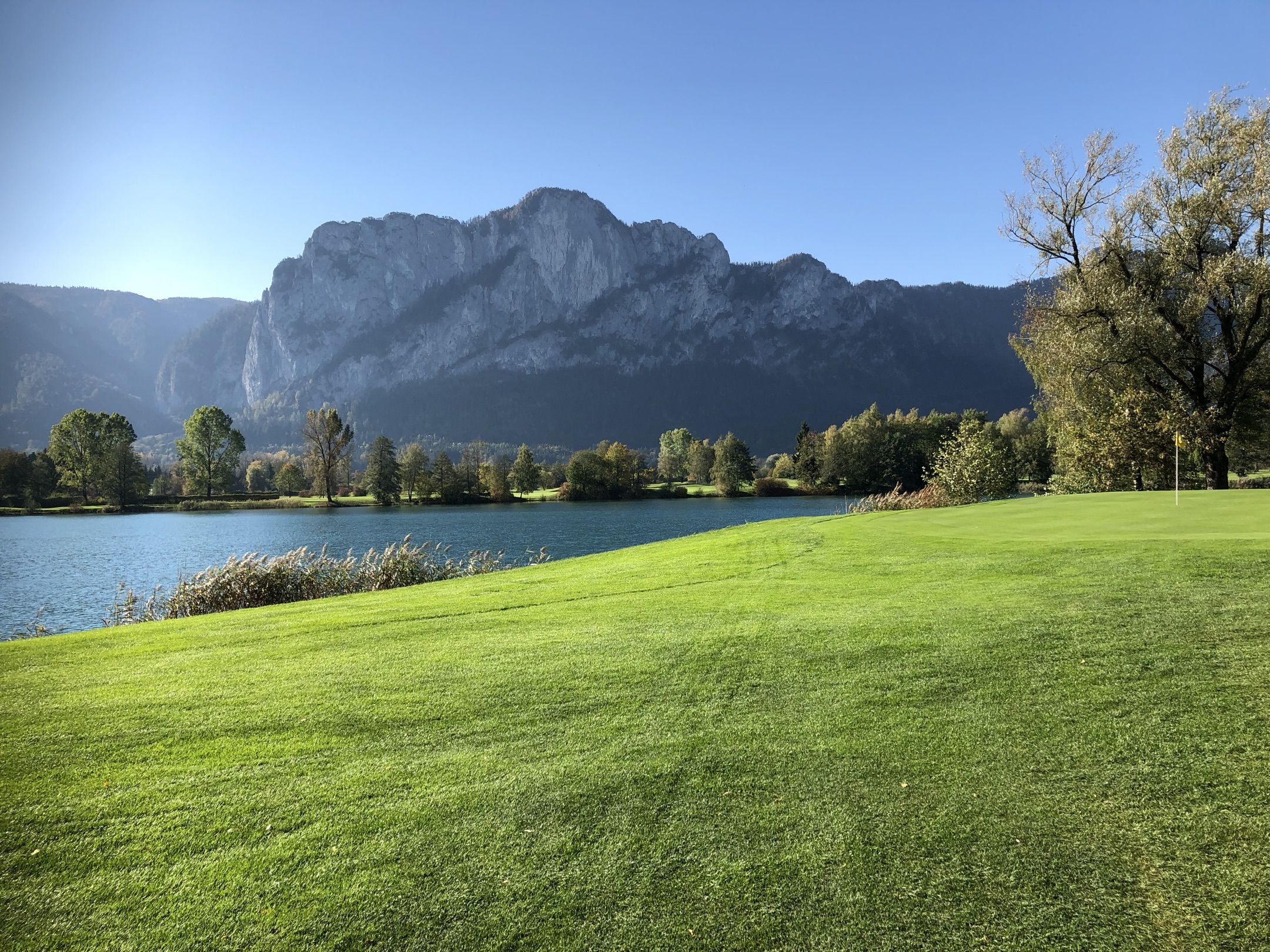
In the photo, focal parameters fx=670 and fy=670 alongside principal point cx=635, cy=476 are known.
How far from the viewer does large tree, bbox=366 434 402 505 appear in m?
83.4

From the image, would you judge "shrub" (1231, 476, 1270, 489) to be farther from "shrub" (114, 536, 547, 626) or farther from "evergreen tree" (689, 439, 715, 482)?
"evergreen tree" (689, 439, 715, 482)

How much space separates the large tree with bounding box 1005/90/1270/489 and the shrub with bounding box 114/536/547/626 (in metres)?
23.2

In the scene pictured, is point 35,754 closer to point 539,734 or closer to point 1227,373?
point 539,734

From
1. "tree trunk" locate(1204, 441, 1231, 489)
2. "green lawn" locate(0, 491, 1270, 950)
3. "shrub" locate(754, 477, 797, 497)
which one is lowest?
"shrub" locate(754, 477, 797, 497)

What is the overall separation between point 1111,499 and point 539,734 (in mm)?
16522

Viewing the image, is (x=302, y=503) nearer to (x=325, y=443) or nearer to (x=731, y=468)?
(x=325, y=443)

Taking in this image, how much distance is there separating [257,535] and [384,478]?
36392 mm

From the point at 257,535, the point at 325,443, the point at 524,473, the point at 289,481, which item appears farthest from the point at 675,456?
the point at 257,535

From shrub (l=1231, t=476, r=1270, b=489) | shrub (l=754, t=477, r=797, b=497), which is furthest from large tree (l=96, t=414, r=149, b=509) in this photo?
shrub (l=1231, t=476, r=1270, b=489)

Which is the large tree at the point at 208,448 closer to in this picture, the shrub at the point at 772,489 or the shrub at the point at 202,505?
the shrub at the point at 202,505

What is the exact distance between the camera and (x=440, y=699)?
5.76m

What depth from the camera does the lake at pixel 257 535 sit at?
25.7 metres

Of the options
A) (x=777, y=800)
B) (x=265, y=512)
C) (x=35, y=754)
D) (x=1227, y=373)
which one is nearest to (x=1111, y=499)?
(x=1227, y=373)

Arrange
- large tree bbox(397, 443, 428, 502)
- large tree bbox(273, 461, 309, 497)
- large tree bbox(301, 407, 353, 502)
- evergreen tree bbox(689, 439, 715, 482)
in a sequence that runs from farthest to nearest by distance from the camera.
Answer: evergreen tree bbox(689, 439, 715, 482) → large tree bbox(273, 461, 309, 497) → large tree bbox(301, 407, 353, 502) → large tree bbox(397, 443, 428, 502)
